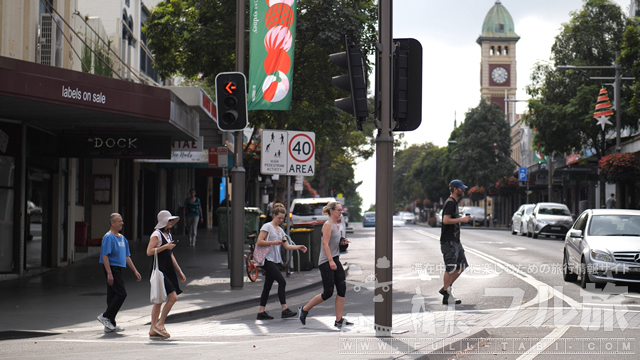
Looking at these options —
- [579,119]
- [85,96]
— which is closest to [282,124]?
[85,96]

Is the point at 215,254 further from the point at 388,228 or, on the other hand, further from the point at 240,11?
the point at 388,228

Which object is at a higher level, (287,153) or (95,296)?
(287,153)

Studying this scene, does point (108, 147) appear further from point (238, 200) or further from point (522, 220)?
point (522, 220)

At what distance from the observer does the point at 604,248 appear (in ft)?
44.8

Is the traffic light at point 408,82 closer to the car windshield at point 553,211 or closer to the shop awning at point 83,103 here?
the shop awning at point 83,103

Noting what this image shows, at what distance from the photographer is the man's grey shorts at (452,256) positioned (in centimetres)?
1207

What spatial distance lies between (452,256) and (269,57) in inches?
215

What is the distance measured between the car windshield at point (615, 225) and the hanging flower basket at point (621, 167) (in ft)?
54.8

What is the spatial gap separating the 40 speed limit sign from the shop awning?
6.41 feet

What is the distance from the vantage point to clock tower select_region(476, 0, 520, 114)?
123m

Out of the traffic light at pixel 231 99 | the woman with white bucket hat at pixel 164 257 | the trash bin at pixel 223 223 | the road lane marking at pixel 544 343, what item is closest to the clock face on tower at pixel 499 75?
the trash bin at pixel 223 223

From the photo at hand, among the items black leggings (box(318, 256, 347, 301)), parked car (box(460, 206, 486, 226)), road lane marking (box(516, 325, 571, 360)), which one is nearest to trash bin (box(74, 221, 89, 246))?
black leggings (box(318, 256, 347, 301))

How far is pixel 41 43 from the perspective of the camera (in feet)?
56.0

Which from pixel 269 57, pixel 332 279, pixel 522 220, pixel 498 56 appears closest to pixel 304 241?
pixel 269 57
